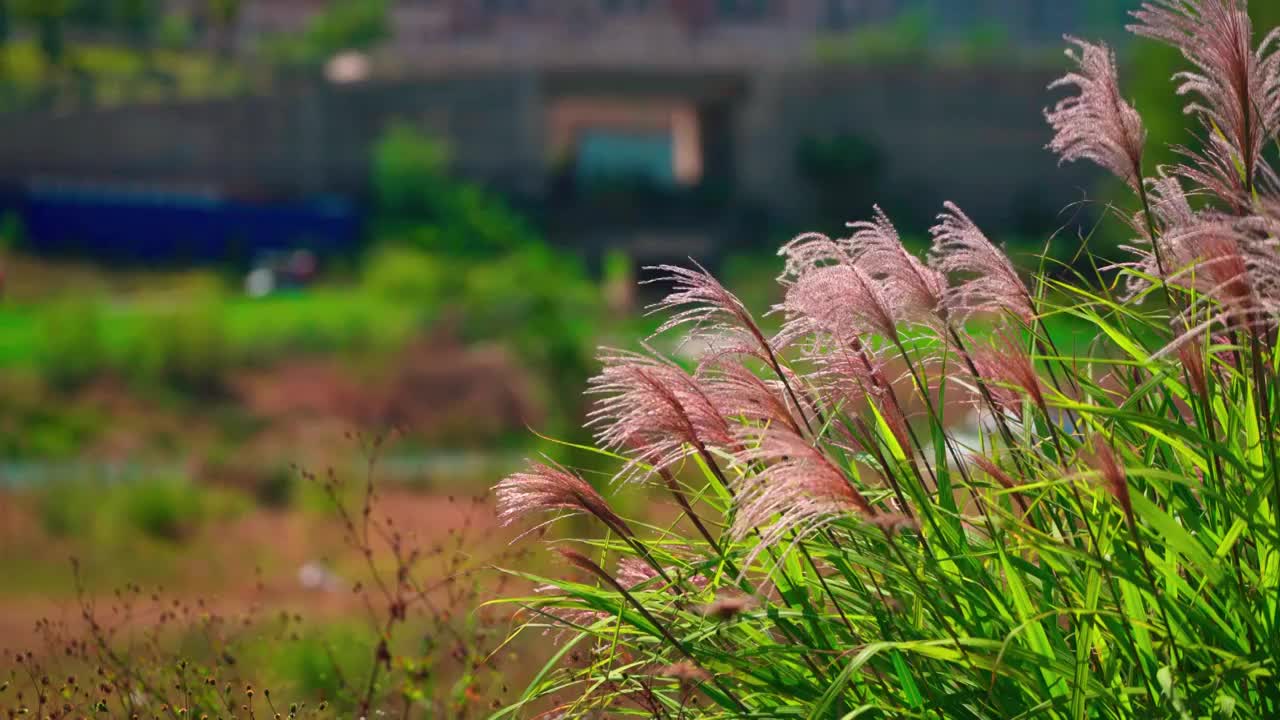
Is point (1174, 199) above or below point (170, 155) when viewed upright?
above

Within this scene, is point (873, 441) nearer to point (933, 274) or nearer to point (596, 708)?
point (933, 274)

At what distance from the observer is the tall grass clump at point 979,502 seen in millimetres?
2264

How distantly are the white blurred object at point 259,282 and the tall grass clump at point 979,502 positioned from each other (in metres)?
35.4

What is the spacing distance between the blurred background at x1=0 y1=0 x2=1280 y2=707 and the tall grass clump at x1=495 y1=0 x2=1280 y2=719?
13360mm

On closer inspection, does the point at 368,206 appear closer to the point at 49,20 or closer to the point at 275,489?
the point at 49,20

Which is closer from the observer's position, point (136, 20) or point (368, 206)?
point (368, 206)

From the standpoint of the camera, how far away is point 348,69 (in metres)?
44.8

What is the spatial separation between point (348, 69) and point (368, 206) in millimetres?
4898

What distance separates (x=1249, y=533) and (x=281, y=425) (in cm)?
2352

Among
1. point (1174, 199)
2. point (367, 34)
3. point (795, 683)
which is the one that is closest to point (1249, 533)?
point (1174, 199)

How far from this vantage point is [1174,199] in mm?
2574

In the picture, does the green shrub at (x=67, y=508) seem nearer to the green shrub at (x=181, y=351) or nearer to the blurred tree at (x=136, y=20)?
the green shrub at (x=181, y=351)

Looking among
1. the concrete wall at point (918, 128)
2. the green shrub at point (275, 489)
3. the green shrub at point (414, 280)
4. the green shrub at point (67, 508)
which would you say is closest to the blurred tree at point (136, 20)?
the green shrub at point (414, 280)

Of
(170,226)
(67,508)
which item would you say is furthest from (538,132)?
(67,508)
